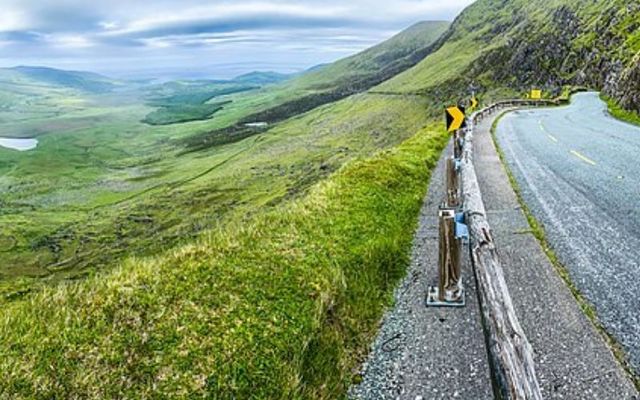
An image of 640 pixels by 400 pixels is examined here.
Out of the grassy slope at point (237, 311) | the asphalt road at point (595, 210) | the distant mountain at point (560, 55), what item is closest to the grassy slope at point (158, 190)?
the distant mountain at point (560, 55)

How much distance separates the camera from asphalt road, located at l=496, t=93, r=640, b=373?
6.87m

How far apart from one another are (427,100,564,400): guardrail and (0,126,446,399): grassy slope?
1.18 metres

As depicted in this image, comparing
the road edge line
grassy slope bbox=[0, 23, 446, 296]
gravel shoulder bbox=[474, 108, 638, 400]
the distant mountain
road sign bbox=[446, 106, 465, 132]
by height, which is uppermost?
the distant mountain

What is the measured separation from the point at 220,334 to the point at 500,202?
958cm

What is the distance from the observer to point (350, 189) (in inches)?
526

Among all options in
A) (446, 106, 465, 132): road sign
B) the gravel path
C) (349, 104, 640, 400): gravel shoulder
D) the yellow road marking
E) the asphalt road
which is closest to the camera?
(349, 104, 640, 400): gravel shoulder

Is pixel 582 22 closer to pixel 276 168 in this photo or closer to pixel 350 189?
pixel 276 168

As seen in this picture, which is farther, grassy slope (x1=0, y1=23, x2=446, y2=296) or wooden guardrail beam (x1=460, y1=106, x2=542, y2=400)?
grassy slope (x1=0, y1=23, x2=446, y2=296)

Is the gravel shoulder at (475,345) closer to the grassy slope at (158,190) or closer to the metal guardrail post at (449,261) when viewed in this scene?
the metal guardrail post at (449,261)

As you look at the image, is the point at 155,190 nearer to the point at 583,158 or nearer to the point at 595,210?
the point at 583,158

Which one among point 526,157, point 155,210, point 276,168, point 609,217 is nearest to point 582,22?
point 276,168

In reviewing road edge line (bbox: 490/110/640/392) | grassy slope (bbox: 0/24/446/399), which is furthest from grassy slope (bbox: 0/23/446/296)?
road edge line (bbox: 490/110/640/392)

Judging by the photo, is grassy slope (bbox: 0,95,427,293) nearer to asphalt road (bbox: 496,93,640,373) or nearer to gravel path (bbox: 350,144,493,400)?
asphalt road (bbox: 496,93,640,373)

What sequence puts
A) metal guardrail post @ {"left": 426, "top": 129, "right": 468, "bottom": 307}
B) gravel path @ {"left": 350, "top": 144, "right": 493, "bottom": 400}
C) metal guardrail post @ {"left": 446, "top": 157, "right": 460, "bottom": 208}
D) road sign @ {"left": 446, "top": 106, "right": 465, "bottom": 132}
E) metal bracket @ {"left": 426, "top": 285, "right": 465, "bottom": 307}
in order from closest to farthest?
gravel path @ {"left": 350, "top": 144, "right": 493, "bottom": 400}, metal guardrail post @ {"left": 426, "top": 129, "right": 468, "bottom": 307}, metal bracket @ {"left": 426, "top": 285, "right": 465, "bottom": 307}, metal guardrail post @ {"left": 446, "top": 157, "right": 460, "bottom": 208}, road sign @ {"left": 446, "top": 106, "right": 465, "bottom": 132}
